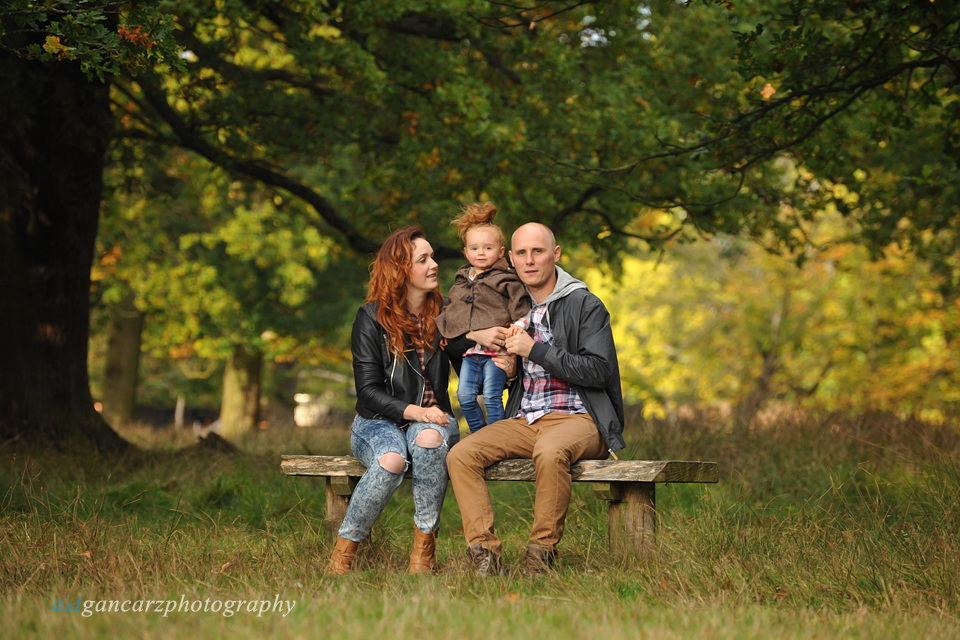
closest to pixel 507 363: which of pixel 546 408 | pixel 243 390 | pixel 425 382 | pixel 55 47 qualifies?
pixel 546 408

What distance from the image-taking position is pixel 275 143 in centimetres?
946

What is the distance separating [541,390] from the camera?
461 centimetres

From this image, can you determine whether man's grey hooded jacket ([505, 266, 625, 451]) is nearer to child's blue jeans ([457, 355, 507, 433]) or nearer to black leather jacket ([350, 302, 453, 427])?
child's blue jeans ([457, 355, 507, 433])

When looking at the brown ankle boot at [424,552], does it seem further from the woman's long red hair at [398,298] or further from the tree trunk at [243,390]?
the tree trunk at [243,390]

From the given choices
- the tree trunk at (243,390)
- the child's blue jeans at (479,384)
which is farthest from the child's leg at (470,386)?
the tree trunk at (243,390)

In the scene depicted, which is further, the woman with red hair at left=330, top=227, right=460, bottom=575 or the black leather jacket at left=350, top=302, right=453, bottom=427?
the black leather jacket at left=350, top=302, right=453, bottom=427

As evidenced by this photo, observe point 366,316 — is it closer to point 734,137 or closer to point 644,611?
point 644,611

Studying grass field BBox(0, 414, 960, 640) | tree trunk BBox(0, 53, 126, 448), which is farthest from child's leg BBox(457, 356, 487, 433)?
tree trunk BBox(0, 53, 126, 448)

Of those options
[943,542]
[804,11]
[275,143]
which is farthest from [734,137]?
[275,143]

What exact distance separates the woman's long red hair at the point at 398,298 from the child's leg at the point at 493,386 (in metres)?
0.36

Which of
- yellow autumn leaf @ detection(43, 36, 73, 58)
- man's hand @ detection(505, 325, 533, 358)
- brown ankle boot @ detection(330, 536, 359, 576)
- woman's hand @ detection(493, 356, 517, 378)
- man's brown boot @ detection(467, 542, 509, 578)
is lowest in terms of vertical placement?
brown ankle boot @ detection(330, 536, 359, 576)

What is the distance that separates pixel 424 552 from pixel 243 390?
14.6 meters

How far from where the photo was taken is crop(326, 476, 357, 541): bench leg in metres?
4.71

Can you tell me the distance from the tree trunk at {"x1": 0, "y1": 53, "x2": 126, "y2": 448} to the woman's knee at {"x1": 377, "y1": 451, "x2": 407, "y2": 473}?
172 inches
